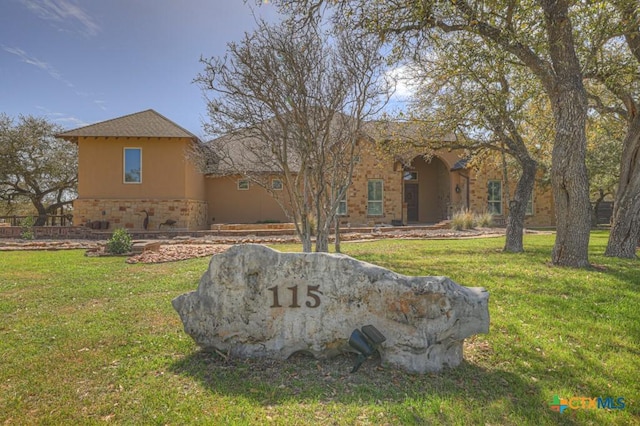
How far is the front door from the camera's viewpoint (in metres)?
24.0

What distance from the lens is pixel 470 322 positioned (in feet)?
10.5

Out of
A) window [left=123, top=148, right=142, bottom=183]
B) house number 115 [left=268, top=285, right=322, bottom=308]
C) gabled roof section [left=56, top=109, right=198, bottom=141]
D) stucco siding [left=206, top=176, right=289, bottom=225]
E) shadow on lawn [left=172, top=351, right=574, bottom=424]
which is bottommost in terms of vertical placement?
shadow on lawn [left=172, top=351, right=574, bottom=424]

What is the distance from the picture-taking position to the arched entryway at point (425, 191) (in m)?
23.9

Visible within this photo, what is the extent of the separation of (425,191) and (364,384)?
882 inches

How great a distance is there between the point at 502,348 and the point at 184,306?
10.8 feet

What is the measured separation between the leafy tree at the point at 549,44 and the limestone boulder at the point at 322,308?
205 inches

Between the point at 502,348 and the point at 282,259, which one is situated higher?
the point at 282,259

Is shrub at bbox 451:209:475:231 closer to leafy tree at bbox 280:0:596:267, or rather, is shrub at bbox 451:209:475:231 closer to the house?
the house

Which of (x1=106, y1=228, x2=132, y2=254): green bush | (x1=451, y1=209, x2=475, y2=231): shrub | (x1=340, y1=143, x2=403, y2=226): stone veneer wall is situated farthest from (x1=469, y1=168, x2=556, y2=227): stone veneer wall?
(x1=106, y1=228, x2=132, y2=254): green bush

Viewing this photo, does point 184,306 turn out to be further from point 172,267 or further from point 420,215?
point 420,215

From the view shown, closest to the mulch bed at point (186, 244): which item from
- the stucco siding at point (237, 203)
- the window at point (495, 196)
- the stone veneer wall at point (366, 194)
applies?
the stone veneer wall at point (366, 194)

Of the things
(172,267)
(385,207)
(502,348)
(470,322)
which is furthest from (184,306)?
(385,207)

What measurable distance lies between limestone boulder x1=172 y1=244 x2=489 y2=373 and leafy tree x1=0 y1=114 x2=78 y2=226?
2276 cm

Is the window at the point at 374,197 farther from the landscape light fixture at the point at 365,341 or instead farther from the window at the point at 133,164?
the landscape light fixture at the point at 365,341
